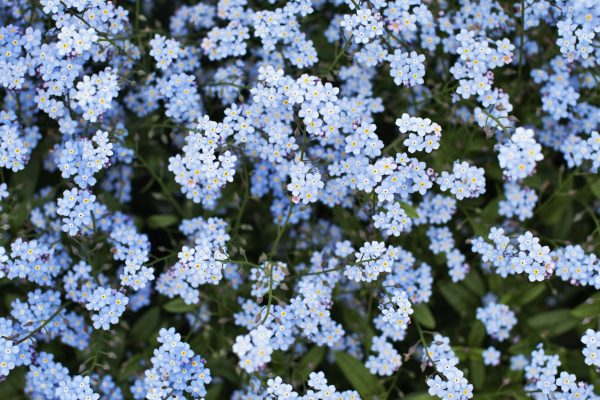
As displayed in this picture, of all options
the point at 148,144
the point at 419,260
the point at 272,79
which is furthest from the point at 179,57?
the point at 419,260

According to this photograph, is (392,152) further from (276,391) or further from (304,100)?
(276,391)

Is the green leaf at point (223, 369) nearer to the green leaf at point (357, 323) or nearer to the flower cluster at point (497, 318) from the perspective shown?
the green leaf at point (357, 323)

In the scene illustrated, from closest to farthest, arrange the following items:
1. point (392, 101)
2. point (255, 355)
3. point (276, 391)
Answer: point (255, 355) → point (276, 391) → point (392, 101)

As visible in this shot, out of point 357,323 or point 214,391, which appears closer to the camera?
point 214,391

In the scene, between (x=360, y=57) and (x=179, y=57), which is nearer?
(x=360, y=57)

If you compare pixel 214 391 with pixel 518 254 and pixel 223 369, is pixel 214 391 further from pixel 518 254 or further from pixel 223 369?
pixel 518 254

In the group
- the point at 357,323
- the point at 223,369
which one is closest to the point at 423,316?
the point at 357,323
